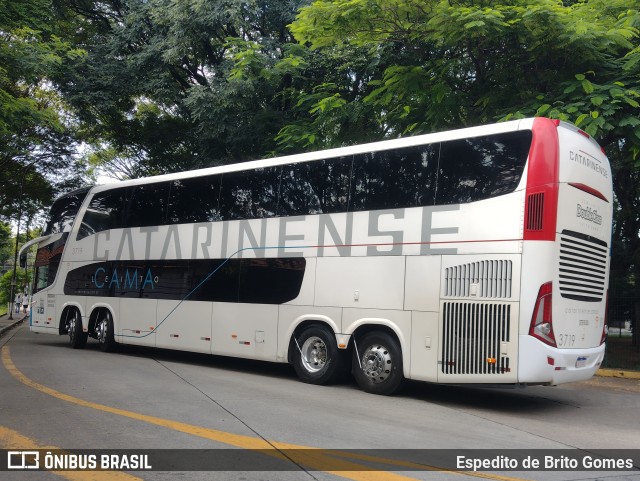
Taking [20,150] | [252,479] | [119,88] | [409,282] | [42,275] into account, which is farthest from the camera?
[20,150]

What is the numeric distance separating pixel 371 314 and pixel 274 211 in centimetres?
295

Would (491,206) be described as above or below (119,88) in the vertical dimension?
below

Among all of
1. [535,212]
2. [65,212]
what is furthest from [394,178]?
[65,212]

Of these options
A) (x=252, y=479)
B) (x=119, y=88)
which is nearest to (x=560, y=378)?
(x=252, y=479)

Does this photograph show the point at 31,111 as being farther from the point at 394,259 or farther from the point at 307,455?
the point at 307,455

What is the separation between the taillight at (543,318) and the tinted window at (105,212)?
10.4 metres

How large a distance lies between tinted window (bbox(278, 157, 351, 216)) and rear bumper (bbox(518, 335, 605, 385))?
3.94m

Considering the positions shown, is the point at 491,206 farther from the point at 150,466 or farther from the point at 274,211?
the point at 150,466

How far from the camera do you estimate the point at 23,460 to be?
5.71 metres

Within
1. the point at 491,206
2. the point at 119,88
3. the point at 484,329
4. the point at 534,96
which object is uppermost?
the point at 119,88

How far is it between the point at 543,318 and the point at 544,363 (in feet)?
1.97

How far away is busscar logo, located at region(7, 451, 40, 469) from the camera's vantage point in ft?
18.3

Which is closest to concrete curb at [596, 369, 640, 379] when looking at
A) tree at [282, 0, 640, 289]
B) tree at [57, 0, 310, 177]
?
tree at [282, 0, 640, 289]

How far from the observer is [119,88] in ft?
69.2
